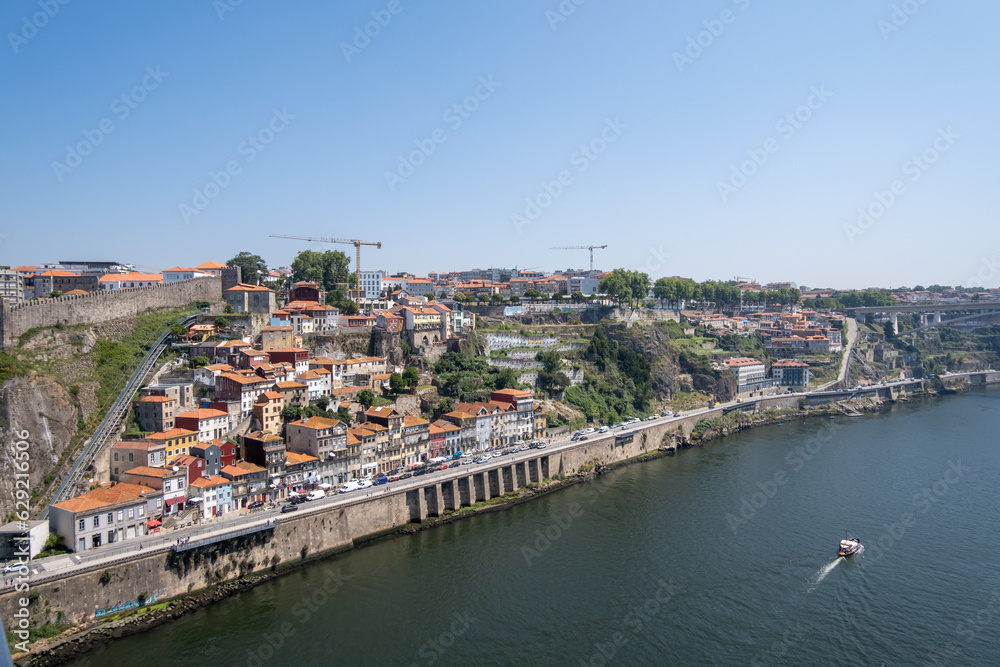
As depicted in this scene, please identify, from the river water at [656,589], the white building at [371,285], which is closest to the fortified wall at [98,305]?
the river water at [656,589]

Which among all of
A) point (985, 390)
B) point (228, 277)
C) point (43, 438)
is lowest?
point (985, 390)

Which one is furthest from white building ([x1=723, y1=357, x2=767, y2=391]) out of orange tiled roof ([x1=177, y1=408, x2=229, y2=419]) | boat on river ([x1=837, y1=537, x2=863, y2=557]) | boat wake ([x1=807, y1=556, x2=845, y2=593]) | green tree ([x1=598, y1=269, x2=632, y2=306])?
orange tiled roof ([x1=177, y1=408, x2=229, y2=419])

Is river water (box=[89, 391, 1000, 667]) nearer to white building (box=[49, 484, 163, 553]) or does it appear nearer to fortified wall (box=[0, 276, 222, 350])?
white building (box=[49, 484, 163, 553])

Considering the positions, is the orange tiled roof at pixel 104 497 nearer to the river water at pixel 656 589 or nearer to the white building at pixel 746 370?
the river water at pixel 656 589

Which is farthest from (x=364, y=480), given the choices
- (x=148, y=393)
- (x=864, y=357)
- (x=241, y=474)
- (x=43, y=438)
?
(x=864, y=357)

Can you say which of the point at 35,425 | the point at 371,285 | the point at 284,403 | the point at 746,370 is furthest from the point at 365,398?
the point at 746,370

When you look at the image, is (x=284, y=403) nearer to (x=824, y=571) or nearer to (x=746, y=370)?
(x=824, y=571)

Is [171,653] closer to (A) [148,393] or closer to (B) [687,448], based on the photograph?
(A) [148,393]
